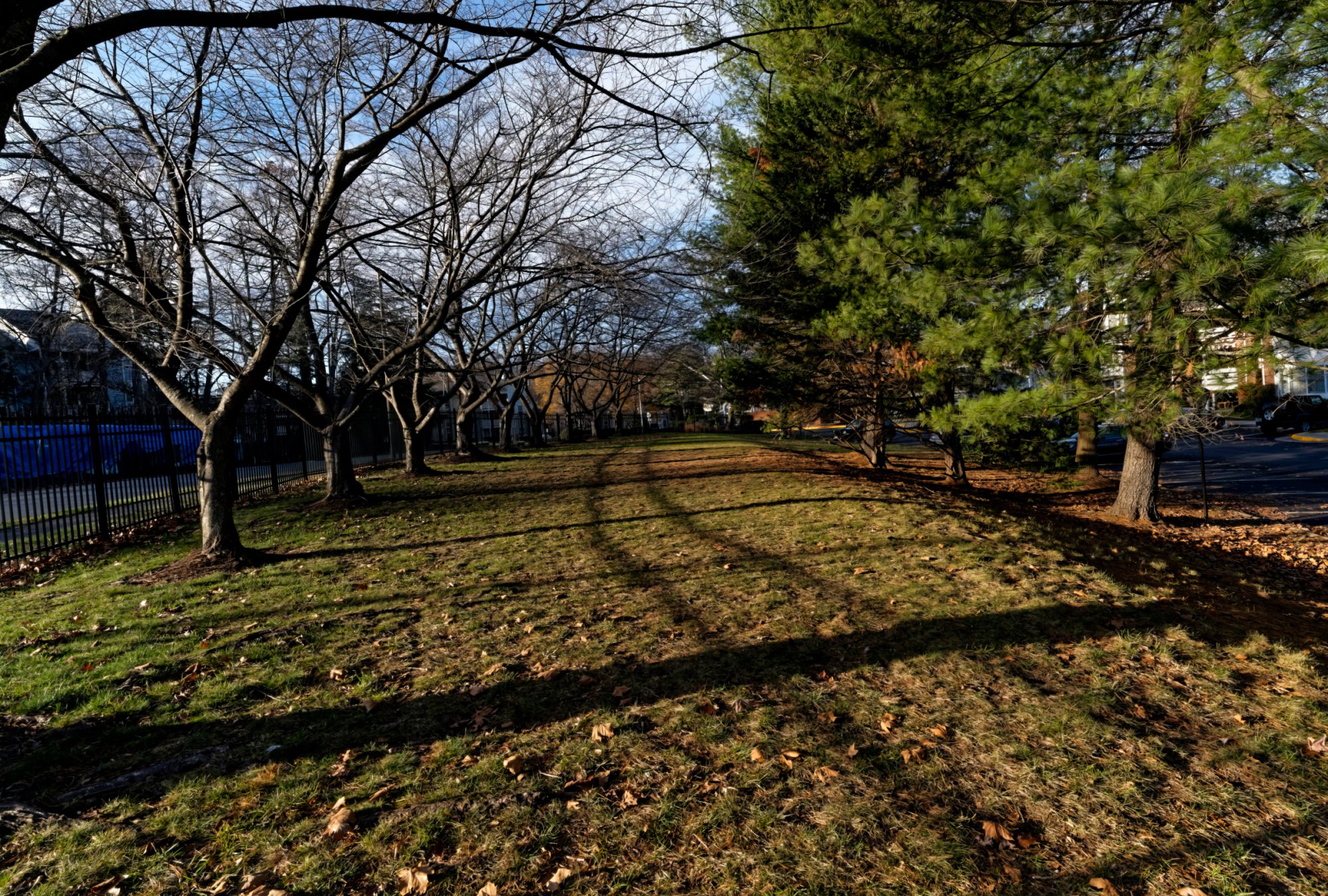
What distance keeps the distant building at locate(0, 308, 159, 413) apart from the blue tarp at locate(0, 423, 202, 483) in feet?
7.11

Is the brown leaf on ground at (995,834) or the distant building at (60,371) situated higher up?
the distant building at (60,371)

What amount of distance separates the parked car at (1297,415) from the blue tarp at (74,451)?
113ft

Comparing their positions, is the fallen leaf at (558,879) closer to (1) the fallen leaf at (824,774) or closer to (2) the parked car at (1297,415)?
(1) the fallen leaf at (824,774)

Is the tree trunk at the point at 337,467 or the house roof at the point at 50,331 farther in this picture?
the tree trunk at the point at 337,467

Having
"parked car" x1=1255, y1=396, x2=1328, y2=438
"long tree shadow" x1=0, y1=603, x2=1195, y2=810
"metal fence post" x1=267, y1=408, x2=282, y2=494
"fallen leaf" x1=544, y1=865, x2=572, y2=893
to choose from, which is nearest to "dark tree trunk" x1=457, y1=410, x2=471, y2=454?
"metal fence post" x1=267, y1=408, x2=282, y2=494

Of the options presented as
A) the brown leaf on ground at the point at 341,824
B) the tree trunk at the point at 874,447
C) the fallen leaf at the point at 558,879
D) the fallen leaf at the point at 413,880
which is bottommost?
the fallen leaf at the point at 558,879

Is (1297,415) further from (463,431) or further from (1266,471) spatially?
(463,431)

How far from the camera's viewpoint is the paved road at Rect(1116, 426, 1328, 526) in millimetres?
12875

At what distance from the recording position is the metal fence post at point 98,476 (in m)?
9.28

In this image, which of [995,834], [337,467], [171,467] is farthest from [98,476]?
[995,834]

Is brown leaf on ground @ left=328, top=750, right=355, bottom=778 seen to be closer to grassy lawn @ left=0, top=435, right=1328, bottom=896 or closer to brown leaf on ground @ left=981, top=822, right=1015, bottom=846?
grassy lawn @ left=0, top=435, right=1328, bottom=896

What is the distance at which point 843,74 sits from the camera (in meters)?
7.33

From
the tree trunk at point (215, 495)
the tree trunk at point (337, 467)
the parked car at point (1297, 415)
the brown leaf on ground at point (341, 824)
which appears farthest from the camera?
the parked car at point (1297, 415)

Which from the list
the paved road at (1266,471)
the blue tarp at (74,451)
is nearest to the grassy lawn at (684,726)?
the blue tarp at (74,451)
